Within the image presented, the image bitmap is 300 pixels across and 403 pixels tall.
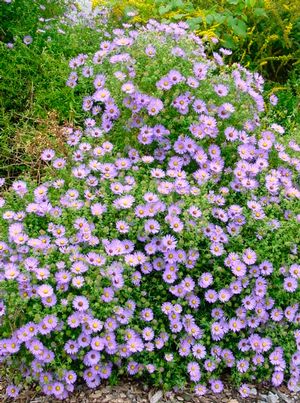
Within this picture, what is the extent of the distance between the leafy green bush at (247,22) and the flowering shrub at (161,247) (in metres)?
1.46

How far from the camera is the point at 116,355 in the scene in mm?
2652

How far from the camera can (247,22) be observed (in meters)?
5.06

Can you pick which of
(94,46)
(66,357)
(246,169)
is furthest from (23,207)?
(94,46)

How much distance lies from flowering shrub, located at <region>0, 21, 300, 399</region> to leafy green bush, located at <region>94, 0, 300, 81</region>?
1.46 m

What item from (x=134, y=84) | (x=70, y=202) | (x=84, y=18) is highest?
(x=134, y=84)

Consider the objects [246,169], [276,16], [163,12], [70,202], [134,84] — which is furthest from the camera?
[276,16]

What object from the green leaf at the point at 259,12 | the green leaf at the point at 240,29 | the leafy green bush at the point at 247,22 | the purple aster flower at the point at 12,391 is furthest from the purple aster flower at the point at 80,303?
the green leaf at the point at 259,12

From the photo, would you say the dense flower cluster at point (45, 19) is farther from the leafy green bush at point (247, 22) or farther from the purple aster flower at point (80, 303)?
the purple aster flower at point (80, 303)

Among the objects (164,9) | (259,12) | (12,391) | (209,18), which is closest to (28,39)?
(164,9)

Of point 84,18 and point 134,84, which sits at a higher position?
point 134,84

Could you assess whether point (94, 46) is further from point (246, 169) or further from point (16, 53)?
point (246, 169)

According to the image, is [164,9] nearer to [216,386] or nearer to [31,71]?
[31,71]

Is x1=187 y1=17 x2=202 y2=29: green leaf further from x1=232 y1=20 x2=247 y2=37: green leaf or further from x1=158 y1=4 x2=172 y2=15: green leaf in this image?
x1=232 y1=20 x2=247 y2=37: green leaf

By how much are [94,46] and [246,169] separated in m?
1.89
